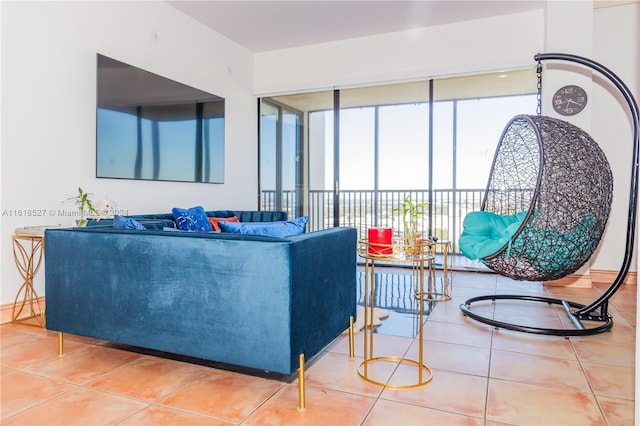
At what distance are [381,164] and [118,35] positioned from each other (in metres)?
3.68

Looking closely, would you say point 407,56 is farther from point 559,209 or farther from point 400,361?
point 400,361

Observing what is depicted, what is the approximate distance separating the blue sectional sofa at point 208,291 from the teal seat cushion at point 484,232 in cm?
101

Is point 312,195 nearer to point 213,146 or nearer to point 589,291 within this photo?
point 213,146

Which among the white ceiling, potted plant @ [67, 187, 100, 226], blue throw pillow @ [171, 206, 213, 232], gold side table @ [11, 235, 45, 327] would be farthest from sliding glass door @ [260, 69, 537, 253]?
gold side table @ [11, 235, 45, 327]

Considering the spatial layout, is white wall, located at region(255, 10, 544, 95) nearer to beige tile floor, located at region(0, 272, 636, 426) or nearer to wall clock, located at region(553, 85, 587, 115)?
wall clock, located at region(553, 85, 587, 115)

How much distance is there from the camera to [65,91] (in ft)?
10.8

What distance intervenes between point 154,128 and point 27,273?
66.5 inches

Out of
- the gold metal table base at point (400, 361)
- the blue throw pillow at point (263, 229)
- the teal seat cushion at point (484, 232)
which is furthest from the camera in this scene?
the teal seat cushion at point (484, 232)

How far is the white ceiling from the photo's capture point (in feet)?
14.0

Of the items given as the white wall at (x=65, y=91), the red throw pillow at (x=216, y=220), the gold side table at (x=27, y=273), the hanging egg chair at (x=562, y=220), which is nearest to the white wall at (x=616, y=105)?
the hanging egg chair at (x=562, y=220)

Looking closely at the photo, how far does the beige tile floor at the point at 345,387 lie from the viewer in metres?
1.65

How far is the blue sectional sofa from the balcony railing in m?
3.50

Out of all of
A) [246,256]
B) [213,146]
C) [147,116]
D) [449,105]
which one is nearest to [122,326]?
[246,256]

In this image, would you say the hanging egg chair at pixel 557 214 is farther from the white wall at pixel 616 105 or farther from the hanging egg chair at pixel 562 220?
the white wall at pixel 616 105
